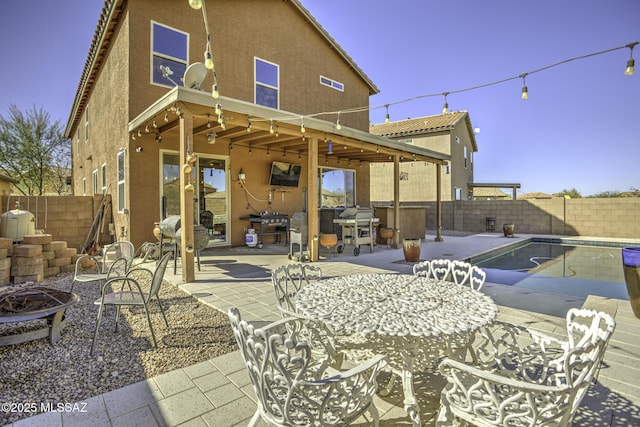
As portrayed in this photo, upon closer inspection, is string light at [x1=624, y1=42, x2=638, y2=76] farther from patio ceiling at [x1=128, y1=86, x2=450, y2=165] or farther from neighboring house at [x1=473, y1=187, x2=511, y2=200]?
neighboring house at [x1=473, y1=187, x2=511, y2=200]

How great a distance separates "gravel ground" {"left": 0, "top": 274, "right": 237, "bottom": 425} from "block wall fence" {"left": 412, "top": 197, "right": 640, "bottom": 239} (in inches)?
540

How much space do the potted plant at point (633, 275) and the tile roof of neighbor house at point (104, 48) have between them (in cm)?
966

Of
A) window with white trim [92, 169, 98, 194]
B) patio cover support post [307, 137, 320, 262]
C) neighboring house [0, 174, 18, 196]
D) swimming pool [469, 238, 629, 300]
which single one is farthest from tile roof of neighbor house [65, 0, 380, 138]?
swimming pool [469, 238, 629, 300]

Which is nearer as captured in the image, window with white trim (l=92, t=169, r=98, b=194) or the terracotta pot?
the terracotta pot

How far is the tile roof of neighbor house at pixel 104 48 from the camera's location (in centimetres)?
725

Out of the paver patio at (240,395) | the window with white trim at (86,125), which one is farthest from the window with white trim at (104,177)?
the paver patio at (240,395)

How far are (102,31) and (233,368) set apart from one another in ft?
29.8

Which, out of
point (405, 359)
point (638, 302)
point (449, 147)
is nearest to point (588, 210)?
point (449, 147)

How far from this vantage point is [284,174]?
31.2 feet

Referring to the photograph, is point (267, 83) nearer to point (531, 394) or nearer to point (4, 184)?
point (4, 184)

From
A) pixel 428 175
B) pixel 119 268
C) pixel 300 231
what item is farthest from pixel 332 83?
pixel 119 268

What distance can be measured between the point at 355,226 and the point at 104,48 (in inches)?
315

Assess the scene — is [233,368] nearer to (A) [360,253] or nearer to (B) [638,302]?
(B) [638,302]

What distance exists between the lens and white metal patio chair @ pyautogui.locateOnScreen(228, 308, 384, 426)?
1278mm
